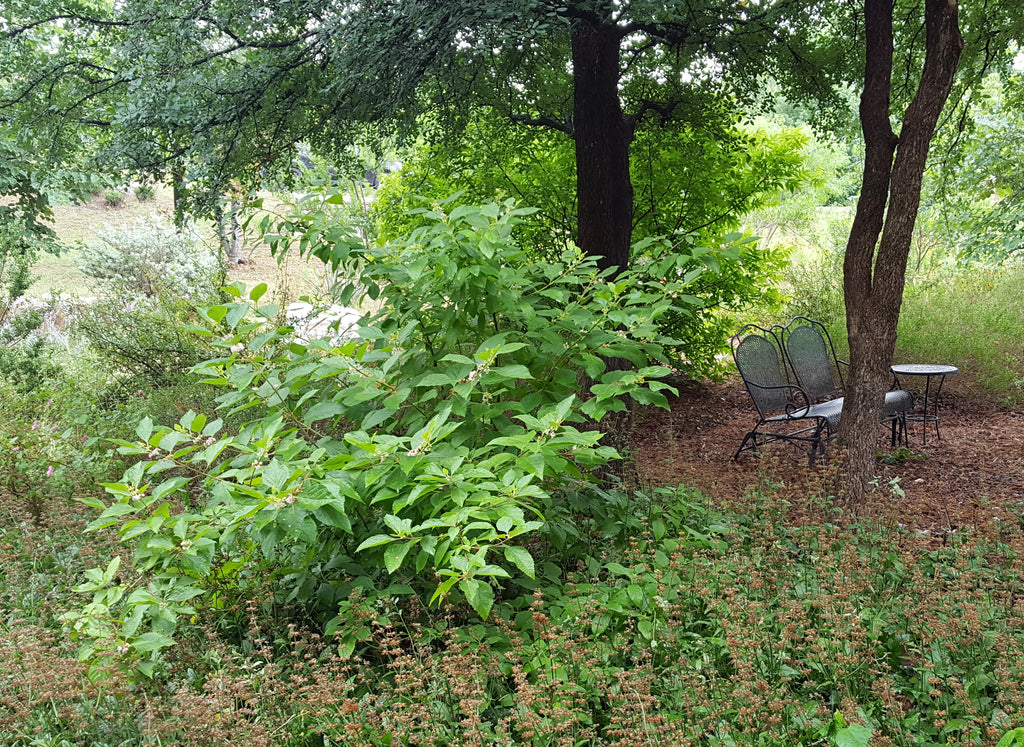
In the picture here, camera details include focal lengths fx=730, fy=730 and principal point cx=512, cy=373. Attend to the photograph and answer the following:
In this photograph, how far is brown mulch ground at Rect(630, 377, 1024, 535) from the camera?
4270mm

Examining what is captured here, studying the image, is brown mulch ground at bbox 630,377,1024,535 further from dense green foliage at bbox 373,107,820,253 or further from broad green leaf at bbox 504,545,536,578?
broad green leaf at bbox 504,545,536,578

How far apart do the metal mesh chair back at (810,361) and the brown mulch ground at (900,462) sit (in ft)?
2.03

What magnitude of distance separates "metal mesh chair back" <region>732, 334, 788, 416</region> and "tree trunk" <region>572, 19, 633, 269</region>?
4.12 ft

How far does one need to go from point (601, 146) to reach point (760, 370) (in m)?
2.29

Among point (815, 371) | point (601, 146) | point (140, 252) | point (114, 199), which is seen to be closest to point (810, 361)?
point (815, 371)

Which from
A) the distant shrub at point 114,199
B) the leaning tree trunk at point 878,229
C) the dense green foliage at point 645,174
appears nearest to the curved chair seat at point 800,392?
the leaning tree trunk at point 878,229

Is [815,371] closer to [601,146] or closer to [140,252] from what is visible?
[601,146]

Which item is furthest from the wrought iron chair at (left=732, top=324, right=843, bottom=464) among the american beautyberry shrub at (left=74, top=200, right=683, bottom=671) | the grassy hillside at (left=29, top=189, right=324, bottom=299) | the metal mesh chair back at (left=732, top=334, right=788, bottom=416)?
the grassy hillside at (left=29, top=189, right=324, bottom=299)

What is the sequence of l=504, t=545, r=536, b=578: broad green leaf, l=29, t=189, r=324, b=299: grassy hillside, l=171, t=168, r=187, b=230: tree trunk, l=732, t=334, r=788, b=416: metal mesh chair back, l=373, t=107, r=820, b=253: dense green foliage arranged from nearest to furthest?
l=504, t=545, r=536, b=578: broad green leaf → l=171, t=168, r=187, b=230: tree trunk → l=732, t=334, r=788, b=416: metal mesh chair back → l=373, t=107, r=820, b=253: dense green foliage → l=29, t=189, r=324, b=299: grassy hillside

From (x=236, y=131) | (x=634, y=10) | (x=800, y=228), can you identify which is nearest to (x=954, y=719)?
(x=634, y=10)

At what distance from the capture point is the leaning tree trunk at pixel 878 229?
4172 millimetres

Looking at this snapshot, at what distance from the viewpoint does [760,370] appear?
6.17m

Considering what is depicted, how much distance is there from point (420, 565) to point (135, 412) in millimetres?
4617

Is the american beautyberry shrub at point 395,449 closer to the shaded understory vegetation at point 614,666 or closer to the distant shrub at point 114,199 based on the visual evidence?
the shaded understory vegetation at point 614,666
